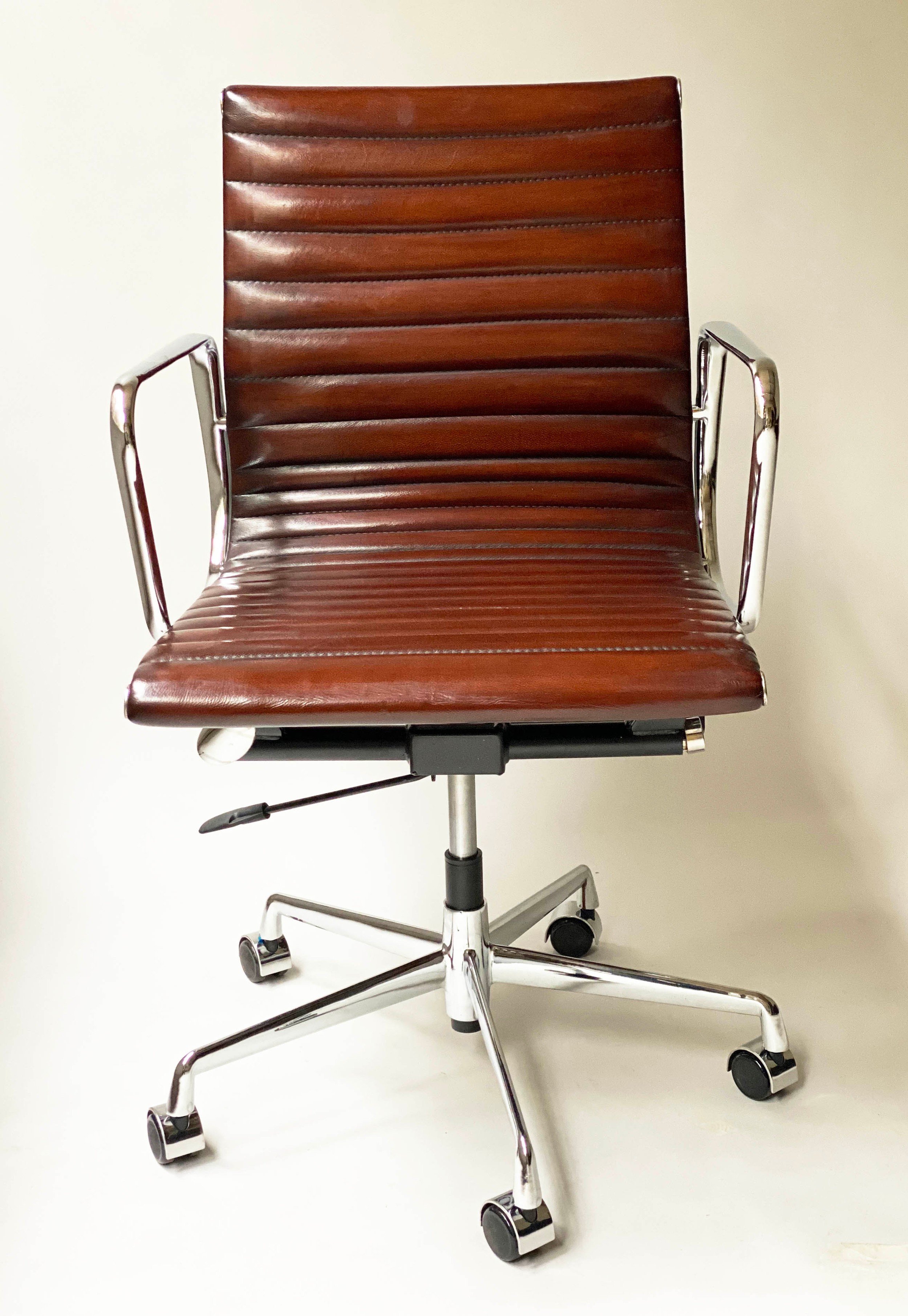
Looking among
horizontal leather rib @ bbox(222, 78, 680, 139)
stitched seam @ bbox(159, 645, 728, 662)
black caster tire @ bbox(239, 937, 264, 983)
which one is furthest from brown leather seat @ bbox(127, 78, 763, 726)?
black caster tire @ bbox(239, 937, 264, 983)

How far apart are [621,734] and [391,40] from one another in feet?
4.21

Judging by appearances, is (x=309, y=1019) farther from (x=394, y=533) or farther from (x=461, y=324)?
(x=461, y=324)

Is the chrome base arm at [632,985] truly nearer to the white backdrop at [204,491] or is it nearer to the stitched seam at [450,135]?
the white backdrop at [204,491]

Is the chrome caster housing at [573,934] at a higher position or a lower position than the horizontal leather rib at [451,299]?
lower

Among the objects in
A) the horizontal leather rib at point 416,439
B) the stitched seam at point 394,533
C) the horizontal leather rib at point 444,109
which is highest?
the horizontal leather rib at point 444,109

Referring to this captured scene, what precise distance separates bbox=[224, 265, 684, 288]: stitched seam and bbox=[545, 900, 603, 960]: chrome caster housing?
81cm

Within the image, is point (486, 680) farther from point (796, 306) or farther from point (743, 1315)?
point (796, 306)

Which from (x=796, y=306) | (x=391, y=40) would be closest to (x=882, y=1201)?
(x=796, y=306)

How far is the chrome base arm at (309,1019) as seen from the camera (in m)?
1.30

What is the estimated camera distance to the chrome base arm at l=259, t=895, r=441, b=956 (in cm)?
149

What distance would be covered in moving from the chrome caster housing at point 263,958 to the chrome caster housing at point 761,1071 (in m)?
0.60

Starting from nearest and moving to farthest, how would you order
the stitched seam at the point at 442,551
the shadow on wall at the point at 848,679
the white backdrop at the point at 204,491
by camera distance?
the stitched seam at the point at 442,551 < the white backdrop at the point at 204,491 < the shadow on wall at the point at 848,679

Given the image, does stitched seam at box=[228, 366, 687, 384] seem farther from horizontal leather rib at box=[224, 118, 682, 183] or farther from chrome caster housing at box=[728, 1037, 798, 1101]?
chrome caster housing at box=[728, 1037, 798, 1101]

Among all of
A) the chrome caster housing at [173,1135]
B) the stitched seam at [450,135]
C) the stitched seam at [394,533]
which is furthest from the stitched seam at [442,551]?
the chrome caster housing at [173,1135]
